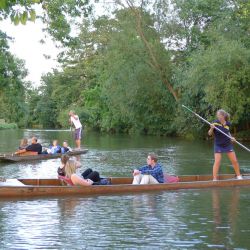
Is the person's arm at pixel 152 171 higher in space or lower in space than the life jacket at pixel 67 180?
higher

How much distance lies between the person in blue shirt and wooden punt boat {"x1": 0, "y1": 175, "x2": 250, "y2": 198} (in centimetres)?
27

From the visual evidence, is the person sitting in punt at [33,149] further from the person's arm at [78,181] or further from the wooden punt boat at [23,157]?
the person's arm at [78,181]

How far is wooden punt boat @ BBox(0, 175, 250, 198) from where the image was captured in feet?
35.0

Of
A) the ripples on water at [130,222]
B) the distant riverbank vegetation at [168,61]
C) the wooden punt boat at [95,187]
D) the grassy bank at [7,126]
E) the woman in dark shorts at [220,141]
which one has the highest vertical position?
the distant riverbank vegetation at [168,61]

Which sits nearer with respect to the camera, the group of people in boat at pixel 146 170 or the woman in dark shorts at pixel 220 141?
the group of people in boat at pixel 146 170

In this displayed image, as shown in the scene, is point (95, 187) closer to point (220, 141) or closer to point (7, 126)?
point (220, 141)

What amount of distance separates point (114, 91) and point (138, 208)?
32.3m

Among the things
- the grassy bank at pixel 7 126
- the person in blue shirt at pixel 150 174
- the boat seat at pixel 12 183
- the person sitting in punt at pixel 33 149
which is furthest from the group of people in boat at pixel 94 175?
the grassy bank at pixel 7 126

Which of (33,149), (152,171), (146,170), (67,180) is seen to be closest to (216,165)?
(152,171)

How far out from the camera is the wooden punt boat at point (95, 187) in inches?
420

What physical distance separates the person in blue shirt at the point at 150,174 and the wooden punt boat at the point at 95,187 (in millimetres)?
269

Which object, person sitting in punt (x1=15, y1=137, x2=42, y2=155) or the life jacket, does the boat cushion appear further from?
person sitting in punt (x1=15, y1=137, x2=42, y2=155)

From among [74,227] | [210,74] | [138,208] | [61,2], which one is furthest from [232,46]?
[74,227]

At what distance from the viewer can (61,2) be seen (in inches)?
776
